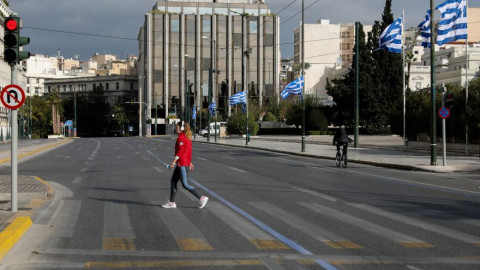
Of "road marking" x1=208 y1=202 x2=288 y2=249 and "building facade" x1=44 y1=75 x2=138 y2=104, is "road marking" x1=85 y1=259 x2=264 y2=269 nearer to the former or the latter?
"road marking" x1=208 y1=202 x2=288 y2=249

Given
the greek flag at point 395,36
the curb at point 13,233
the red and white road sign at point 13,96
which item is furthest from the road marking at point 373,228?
the greek flag at point 395,36

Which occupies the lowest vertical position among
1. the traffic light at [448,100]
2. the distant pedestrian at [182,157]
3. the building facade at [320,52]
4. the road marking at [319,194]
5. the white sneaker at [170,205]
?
the road marking at [319,194]

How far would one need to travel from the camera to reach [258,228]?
900 cm

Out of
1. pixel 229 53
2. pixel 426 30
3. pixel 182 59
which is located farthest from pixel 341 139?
pixel 229 53

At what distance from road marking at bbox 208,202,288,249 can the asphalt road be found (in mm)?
15

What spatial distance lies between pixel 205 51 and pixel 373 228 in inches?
4243

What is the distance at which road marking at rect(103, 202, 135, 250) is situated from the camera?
768 centimetres

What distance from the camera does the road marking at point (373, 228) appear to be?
7.79 metres

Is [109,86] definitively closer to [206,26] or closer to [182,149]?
[206,26]

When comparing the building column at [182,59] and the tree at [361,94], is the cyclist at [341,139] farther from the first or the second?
the building column at [182,59]

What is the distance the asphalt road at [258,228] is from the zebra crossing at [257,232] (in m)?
0.02

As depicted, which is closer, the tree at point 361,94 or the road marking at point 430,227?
the road marking at point 430,227

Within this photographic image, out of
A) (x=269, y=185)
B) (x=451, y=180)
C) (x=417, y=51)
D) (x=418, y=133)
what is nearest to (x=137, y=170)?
(x=269, y=185)

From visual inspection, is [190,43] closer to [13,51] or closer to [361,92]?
[361,92]
